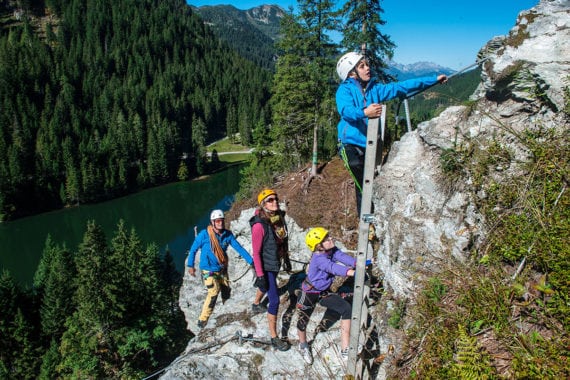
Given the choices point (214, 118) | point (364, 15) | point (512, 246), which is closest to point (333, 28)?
point (364, 15)

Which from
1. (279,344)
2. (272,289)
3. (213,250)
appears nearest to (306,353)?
(279,344)

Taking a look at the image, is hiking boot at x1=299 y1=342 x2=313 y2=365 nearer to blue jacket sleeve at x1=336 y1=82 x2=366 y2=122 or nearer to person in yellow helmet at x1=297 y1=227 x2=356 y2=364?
person in yellow helmet at x1=297 y1=227 x2=356 y2=364

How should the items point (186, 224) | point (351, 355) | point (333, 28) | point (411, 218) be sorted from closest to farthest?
point (351, 355) → point (411, 218) → point (333, 28) → point (186, 224)

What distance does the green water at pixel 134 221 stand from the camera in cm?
4891

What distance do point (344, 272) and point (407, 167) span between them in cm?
224

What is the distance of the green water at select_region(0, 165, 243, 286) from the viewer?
48906mm

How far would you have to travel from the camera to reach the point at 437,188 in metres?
5.23

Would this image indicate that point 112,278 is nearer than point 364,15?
No

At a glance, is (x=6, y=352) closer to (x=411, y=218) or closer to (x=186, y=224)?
(x=186, y=224)

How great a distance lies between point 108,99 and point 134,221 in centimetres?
7283

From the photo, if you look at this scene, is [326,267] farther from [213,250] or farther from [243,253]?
[213,250]

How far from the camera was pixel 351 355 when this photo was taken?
4250mm

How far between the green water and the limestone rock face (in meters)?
38.0

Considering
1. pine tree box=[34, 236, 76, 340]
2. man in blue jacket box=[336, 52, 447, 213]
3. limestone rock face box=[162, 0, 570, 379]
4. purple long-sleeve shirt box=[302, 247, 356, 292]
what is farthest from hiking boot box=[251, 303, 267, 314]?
pine tree box=[34, 236, 76, 340]
